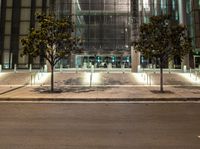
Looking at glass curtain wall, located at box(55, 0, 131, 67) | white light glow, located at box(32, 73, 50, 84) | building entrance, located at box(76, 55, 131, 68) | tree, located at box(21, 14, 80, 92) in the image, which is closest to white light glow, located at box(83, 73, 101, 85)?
white light glow, located at box(32, 73, 50, 84)

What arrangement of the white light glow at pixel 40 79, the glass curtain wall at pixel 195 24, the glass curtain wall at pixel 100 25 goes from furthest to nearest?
the glass curtain wall at pixel 100 25
the glass curtain wall at pixel 195 24
the white light glow at pixel 40 79

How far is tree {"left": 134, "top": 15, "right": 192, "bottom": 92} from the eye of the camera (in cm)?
1865

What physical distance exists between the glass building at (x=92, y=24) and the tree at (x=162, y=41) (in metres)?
26.2

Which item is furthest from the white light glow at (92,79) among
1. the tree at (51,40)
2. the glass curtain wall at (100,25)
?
the glass curtain wall at (100,25)

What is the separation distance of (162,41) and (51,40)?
8.06 meters

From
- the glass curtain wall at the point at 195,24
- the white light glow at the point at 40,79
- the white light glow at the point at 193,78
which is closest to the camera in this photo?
the white light glow at the point at 40,79

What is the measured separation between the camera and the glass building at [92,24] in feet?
154

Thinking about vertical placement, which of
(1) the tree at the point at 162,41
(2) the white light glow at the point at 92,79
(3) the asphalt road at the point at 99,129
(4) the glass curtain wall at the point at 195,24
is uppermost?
(4) the glass curtain wall at the point at 195,24

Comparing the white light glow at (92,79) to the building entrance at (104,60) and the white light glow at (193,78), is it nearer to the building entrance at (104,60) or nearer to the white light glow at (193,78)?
the white light glow at (193,78)

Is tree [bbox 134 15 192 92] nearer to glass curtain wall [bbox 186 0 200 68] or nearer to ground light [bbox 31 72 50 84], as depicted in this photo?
ground light [bbox 31 72 50 84]

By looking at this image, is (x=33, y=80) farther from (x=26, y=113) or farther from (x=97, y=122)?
(x=97, y=122)

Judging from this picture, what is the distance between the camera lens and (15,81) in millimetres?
25016

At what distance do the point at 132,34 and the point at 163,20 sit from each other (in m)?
26.3

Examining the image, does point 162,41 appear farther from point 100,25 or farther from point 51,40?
point 100,25
